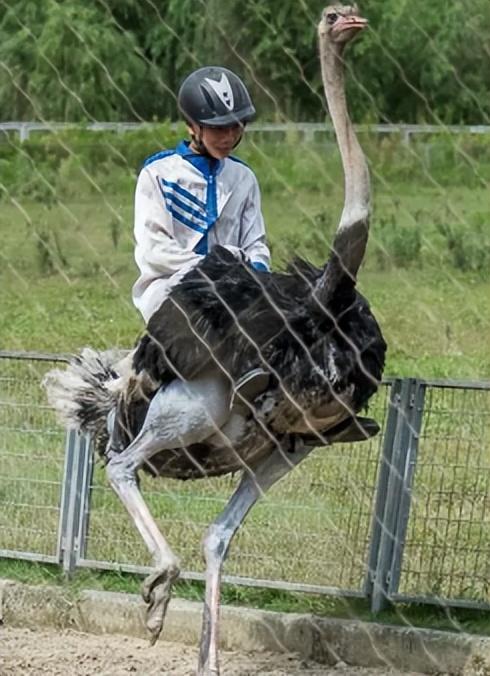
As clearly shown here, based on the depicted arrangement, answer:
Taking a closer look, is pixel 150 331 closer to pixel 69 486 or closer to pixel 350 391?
pixel 350 391

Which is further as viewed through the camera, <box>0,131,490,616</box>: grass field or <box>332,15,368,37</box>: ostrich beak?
<box>0,131,490,616</box>: grass field

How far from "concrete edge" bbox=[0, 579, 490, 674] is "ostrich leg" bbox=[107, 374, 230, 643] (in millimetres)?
727

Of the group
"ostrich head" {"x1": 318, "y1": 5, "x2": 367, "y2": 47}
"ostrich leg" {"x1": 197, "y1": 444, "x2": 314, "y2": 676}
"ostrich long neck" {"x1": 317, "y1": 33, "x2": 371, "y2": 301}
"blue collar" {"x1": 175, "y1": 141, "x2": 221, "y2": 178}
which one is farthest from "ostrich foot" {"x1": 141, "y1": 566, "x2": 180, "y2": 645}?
"ostrich head" {"x1": 318, "y1": 5, "x2": 367, "y2": 47}

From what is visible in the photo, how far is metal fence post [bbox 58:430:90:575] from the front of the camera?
567 cm

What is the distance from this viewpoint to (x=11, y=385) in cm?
583

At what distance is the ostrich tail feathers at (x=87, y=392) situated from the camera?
5125 mm

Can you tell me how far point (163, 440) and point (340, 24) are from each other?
138 cm

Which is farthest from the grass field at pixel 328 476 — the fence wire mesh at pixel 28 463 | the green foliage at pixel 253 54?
the green foliage at pixel 253 54

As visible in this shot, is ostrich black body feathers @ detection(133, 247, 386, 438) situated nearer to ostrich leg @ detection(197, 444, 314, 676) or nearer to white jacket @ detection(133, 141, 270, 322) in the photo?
white jacket @ detection(133, 141, 270, 322)

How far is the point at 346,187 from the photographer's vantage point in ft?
13.4

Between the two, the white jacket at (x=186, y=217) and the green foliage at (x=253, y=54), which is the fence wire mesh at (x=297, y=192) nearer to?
the green foliage at (x=253, y=54)

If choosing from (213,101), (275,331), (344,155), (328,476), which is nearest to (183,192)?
(213,101)

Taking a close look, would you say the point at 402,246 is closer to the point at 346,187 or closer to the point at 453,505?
the point at 453,505

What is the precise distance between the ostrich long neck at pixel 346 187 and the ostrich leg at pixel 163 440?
1.51 ft
